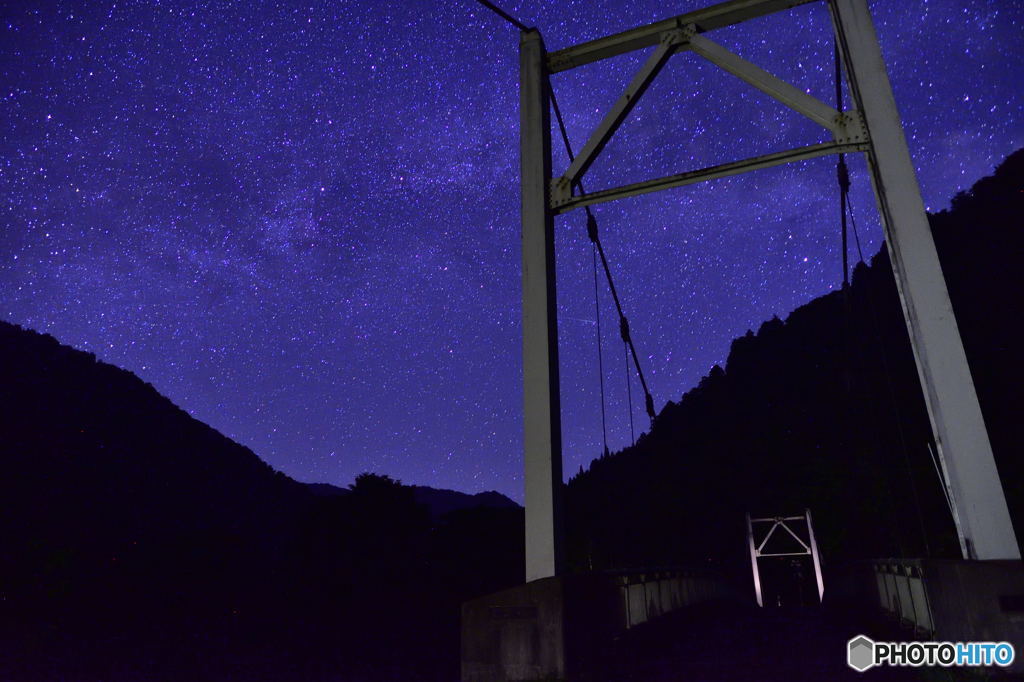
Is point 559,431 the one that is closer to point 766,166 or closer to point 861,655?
point 766,166

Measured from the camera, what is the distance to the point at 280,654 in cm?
2184

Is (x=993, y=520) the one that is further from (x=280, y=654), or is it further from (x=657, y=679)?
(x=280, y=654)

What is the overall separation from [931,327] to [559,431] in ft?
10.1

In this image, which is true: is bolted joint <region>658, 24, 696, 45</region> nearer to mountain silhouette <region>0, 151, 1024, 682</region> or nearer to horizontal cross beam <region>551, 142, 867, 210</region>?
horizontal cross beam <region>551, 142, 867, 210</region>

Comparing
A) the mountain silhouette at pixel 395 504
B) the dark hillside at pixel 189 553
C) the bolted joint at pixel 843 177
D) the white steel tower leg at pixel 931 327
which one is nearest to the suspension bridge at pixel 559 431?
the white steel tower leg at pixel 931 327

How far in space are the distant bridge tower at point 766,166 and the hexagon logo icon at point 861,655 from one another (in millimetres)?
1717

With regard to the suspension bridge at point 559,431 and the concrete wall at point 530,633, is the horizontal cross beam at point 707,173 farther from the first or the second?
the concrete wall at point 530,633

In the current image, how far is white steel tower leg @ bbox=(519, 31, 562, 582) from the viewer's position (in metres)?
5.49

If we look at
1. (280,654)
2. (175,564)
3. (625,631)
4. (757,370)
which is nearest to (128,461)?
(175,564)

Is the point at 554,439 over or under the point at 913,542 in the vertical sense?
under

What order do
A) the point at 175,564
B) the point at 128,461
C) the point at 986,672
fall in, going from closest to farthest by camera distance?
the point at 986,672 < the point at 175,564 < the point at 128,461

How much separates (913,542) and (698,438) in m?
33.8

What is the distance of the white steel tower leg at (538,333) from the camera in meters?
5.49

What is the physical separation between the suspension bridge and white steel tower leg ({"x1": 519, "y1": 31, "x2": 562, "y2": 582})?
0.04 feet
